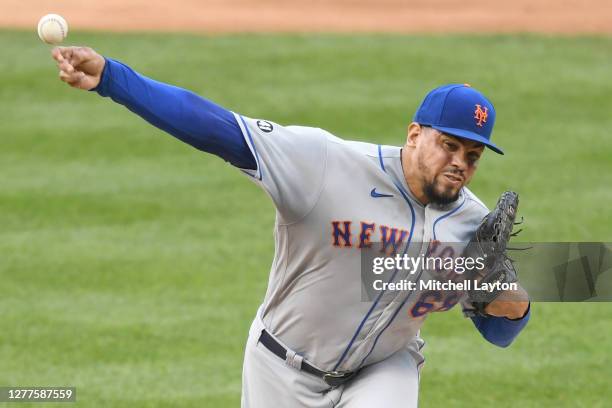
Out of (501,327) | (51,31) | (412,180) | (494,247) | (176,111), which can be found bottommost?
(501,327)

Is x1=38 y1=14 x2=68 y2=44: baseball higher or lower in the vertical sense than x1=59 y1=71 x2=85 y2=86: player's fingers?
higher

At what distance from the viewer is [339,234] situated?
4.50 metres

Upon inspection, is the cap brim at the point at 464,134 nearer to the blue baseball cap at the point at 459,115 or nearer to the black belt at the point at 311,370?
the blue baseball cap at the point at 459,115

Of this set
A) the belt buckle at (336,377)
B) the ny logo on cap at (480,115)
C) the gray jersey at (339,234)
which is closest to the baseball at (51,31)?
the gray jersey at (339,234)

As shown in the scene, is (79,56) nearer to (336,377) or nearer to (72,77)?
(72,77)

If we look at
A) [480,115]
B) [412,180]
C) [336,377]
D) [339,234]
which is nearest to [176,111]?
[339,234]

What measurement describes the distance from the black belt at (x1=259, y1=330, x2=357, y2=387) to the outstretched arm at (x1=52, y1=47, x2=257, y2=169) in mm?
861

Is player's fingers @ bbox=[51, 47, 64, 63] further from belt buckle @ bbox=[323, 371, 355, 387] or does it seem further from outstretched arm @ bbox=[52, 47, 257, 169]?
belt buckle @ bbox=[323, 371, 355, 387]

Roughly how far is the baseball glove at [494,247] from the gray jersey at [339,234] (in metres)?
0.12

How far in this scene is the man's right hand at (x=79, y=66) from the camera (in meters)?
3.83

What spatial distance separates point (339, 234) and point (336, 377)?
63 cm

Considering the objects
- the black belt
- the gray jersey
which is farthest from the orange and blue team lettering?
the black belt

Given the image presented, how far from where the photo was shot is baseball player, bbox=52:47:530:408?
4387 millimetres

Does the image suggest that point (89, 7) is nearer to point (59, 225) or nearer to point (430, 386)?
point (59, 225)
